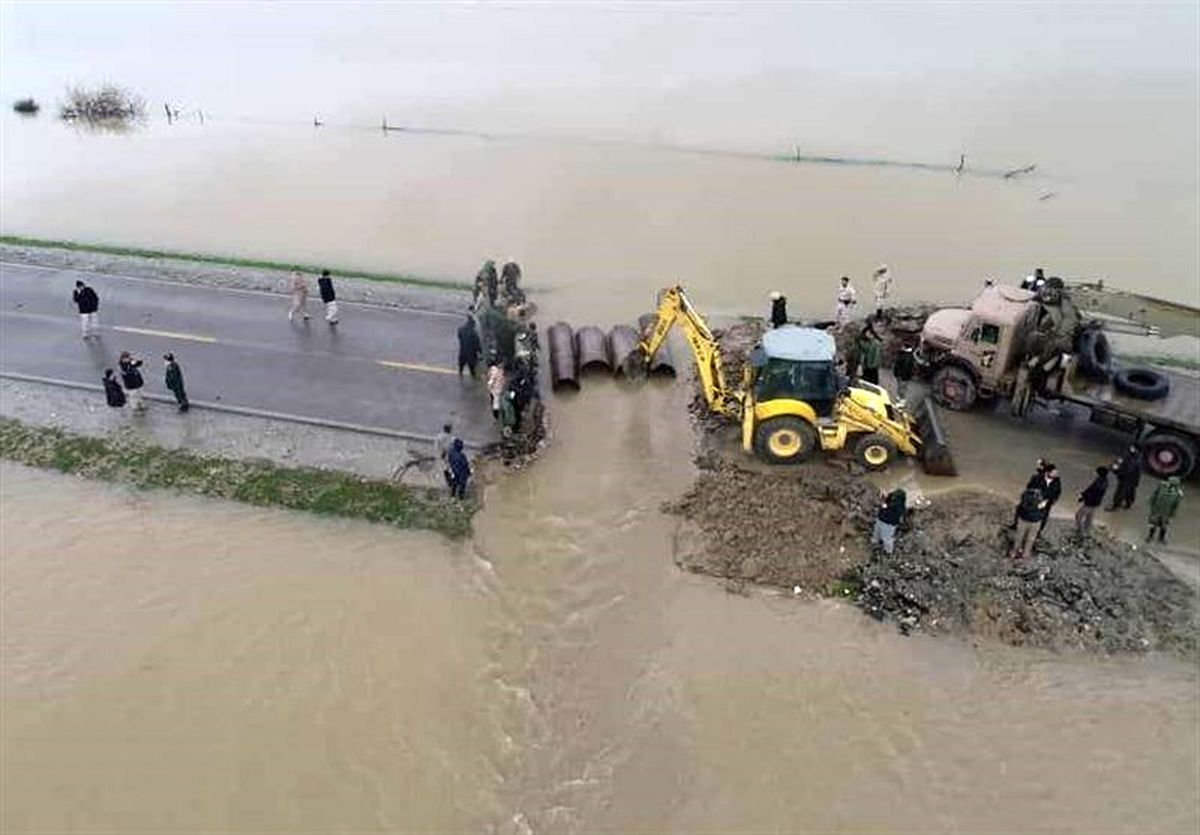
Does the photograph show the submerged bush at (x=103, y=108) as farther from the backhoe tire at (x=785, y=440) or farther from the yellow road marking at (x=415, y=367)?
the backhoe tire at (x=785, y=440)

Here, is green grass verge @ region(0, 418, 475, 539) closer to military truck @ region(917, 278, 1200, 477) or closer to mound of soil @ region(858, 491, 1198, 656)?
mound of soil @ region(858, 491, 1198, 656)

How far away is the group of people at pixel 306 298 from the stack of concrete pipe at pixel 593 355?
4.50 metres

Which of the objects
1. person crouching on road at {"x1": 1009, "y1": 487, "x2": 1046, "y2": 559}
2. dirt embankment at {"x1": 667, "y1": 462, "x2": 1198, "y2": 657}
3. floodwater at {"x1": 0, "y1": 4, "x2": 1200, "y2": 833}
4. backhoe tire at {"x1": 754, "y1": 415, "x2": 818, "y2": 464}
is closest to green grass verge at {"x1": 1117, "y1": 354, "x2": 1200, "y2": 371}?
floodwater at {"x1": 0, "y1": 4, "x2": 1200, "y2": 833}

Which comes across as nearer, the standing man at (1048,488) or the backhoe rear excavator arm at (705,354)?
the standing man at (1048,488)

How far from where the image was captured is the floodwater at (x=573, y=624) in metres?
11.5

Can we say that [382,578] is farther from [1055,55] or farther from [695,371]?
[1055,55]

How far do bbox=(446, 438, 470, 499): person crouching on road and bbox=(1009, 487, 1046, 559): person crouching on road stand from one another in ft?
26.4

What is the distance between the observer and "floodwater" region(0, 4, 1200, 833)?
453 inches

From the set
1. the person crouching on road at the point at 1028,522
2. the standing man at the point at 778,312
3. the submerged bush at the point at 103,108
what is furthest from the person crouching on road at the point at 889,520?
the submerged bush at the point at 103,108

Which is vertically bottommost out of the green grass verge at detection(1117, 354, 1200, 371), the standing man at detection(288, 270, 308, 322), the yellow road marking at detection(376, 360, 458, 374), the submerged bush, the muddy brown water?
the muddy brown water

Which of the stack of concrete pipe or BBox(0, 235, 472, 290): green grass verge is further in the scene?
BBox(0, 235, 472, 290): green grass verge

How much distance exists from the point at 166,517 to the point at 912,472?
12.0 meters

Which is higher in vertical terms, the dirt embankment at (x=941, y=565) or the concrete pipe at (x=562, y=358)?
the concrete pipe at (x=562, y=358)

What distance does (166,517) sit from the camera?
1562 centimetres
